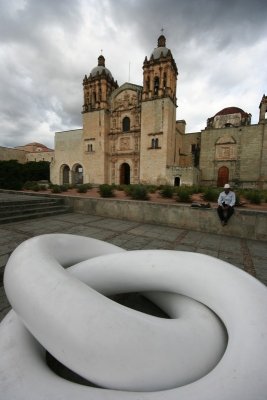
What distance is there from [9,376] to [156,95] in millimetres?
24388

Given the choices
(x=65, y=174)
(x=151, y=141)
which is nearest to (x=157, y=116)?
(x=151, y=141)

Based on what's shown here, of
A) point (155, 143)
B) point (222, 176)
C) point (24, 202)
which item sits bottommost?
point (24, 202)

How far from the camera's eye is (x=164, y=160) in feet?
68.7

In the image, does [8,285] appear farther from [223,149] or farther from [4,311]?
[223,149]

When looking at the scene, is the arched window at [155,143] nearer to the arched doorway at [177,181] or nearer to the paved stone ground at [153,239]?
the arched doorway at [177,181]

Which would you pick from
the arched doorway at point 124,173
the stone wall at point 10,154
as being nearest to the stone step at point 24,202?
the arched doorway at point 124,173

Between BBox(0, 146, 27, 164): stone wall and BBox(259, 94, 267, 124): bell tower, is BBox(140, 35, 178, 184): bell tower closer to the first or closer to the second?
BBox(259, 94, 267, 124): bell tower

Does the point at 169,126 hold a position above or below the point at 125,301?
above

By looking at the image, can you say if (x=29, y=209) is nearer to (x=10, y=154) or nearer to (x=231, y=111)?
(x=231, y=111)

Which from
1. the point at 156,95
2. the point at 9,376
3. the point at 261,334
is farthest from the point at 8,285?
the point at 156,95

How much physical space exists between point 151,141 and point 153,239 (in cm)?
1878

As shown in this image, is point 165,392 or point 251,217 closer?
point 165,392

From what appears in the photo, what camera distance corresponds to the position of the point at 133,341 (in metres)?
0.89

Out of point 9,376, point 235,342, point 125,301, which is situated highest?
point 235,342
